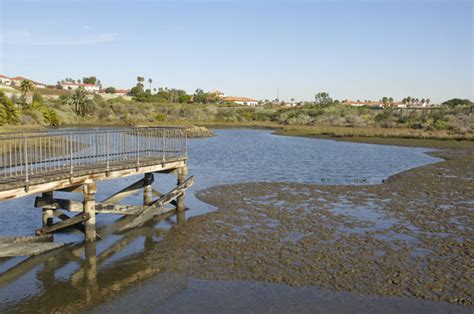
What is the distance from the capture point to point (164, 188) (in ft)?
78.7

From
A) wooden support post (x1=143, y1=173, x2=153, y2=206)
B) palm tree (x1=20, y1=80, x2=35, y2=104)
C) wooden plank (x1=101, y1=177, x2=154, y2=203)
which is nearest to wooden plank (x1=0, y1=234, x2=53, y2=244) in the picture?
wooden plank (x1=101, y1=177, x2=154, y2=203)

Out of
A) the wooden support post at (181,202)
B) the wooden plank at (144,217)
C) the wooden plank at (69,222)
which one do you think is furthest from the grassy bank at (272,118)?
the wooden plank at (69,222)

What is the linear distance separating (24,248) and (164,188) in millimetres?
11913

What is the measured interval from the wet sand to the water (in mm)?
1396

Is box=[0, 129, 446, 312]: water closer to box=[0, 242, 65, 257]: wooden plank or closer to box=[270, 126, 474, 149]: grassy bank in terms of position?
box=[0, 242, 65, 257]: wooden plank

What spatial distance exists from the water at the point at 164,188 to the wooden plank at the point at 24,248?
327mm

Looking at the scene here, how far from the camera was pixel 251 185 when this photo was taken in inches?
982

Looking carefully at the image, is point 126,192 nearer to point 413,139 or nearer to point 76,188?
point 76,188

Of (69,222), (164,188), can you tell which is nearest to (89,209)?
(69,222)

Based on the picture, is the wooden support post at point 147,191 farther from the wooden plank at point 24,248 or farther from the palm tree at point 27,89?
the palm tree at point 27,89

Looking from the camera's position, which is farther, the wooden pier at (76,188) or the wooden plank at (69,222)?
the wooden plank at (69,222)

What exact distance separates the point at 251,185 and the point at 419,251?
487 inches

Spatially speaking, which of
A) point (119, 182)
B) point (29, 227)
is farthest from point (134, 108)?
point (29, 227)

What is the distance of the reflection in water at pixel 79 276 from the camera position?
982cm
